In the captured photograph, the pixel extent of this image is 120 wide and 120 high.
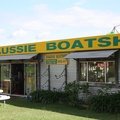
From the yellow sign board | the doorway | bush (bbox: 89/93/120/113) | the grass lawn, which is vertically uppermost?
the yellow sign board

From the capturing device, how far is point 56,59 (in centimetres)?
2167

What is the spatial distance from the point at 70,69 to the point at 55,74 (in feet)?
4.41

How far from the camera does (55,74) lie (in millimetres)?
21922

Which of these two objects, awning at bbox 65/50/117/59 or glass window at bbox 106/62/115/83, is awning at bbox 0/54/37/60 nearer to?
awning at bbox 65/50/117/59

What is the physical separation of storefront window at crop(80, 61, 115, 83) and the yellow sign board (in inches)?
51.9

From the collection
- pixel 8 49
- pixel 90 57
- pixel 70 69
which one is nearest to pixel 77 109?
pixel 90 57

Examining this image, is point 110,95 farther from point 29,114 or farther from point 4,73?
point 4,73

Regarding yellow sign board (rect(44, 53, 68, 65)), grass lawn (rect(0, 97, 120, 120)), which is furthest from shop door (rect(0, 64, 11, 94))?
grass lawn (rect(0, 97, 120, 120))

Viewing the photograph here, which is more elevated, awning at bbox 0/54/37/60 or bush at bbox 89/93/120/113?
awning at bbox 0/54/37/60

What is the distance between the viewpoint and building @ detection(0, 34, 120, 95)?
18.7 m

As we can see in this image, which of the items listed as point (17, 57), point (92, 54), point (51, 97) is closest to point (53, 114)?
point (92, 54)

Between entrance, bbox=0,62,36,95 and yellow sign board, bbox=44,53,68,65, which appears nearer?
yellow sign board, bbox=44,53,68,65

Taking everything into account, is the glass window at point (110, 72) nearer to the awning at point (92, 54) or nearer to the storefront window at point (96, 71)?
the storefront window at point (96, 71)

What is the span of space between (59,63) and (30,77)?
3099 mm
